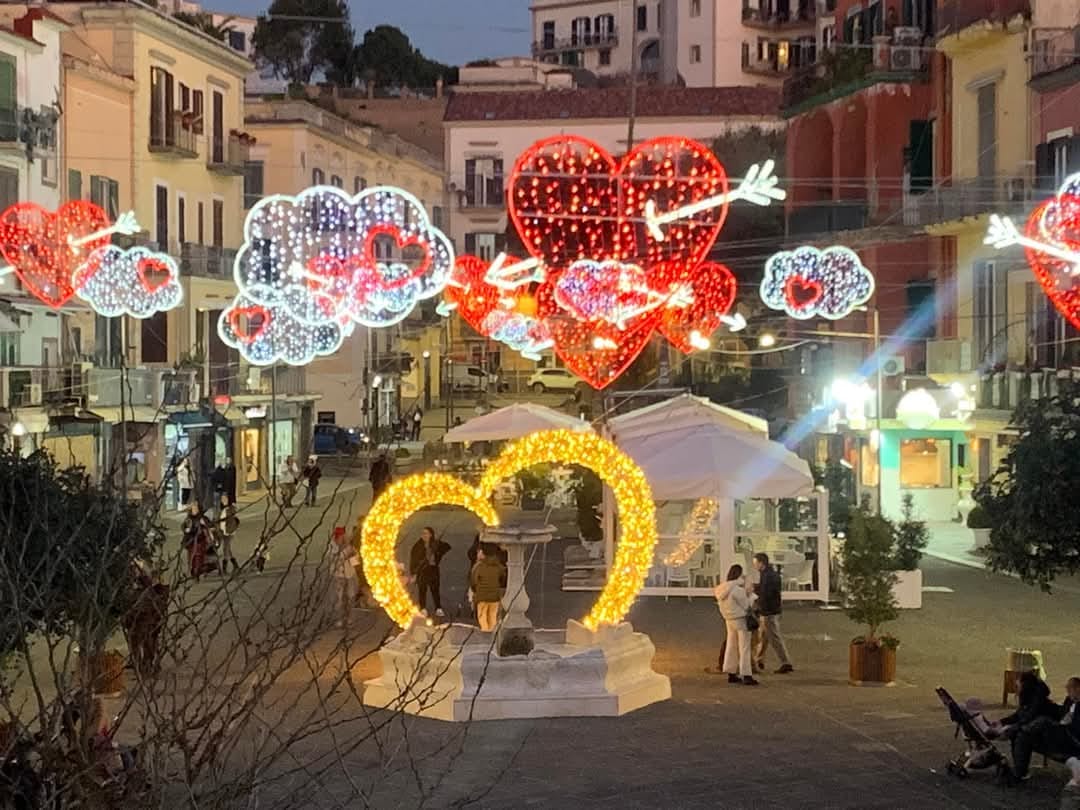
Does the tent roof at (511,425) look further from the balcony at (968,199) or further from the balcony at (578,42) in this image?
the balcony at (578,42)

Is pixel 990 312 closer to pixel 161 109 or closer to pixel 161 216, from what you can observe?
pixel 161 216

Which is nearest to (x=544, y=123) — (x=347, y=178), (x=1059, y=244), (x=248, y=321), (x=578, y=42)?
(x=347, y=178)

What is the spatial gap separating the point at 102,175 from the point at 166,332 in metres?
5.36

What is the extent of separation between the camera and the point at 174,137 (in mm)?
47406

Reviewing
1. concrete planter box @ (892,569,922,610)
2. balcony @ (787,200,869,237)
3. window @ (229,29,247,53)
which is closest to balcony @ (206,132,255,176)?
balcony @ (787,200,869,237)

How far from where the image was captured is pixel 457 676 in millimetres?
17250

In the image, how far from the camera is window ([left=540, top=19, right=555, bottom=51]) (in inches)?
4286

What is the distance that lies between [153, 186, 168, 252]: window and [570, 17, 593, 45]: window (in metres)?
62.4

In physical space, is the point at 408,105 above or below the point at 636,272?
above

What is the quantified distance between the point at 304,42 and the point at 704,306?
2649 inches

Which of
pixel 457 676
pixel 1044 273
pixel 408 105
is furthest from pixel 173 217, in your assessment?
pixel 408 105

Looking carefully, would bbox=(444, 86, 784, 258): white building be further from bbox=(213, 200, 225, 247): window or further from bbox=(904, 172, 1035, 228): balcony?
bbox=(904, 172, 1035, 228): balcony

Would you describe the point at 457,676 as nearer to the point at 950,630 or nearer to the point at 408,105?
the point at 950,630

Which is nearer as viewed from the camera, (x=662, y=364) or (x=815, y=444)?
(x=815, y=444)
